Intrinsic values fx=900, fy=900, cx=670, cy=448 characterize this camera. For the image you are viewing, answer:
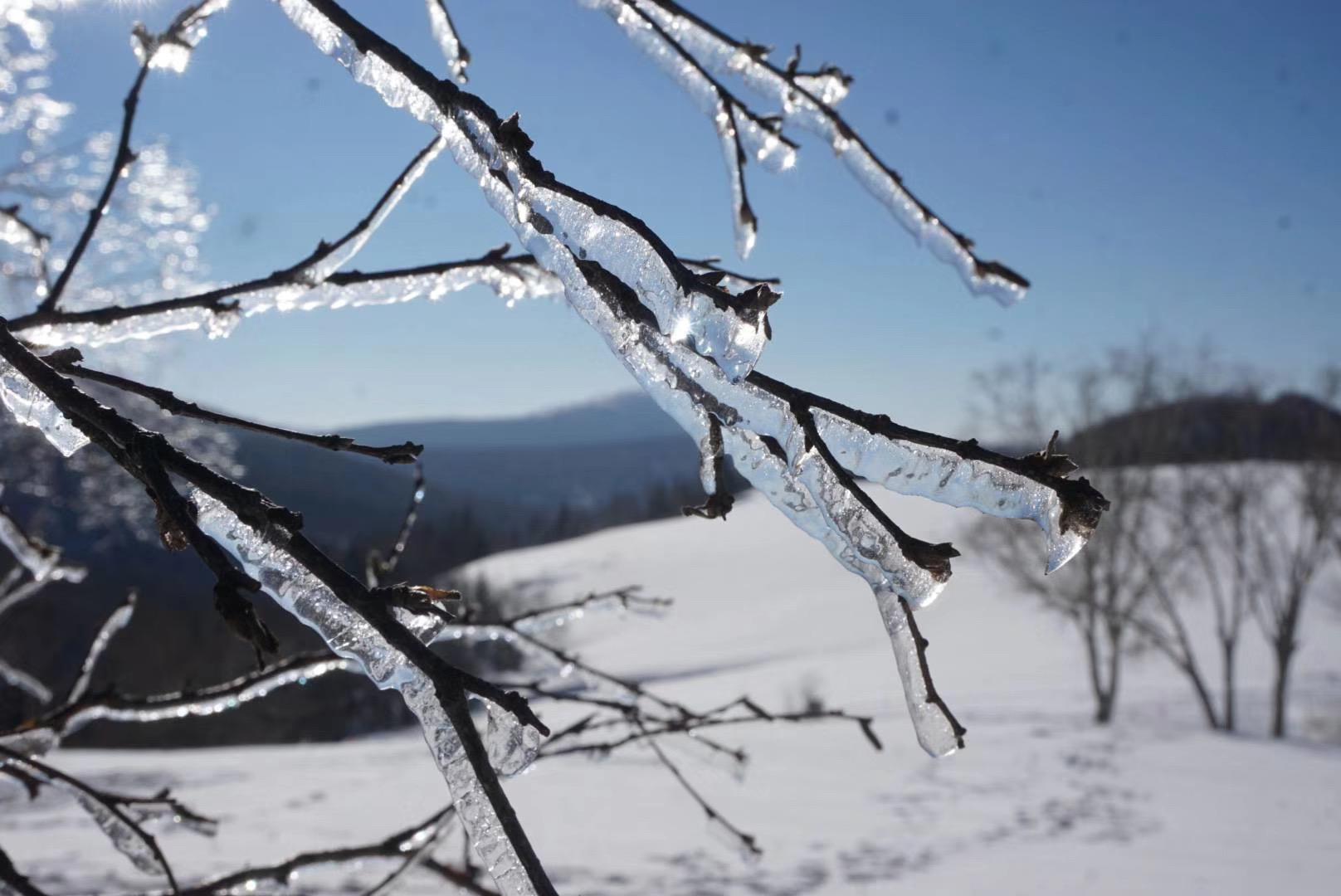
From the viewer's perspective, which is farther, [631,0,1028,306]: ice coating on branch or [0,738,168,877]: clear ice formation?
[0,738,168,877]: clear ice formation

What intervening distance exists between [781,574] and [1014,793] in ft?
97.7

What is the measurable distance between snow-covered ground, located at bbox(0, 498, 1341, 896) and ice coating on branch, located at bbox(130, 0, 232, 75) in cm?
163

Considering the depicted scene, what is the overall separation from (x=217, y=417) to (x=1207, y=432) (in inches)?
840

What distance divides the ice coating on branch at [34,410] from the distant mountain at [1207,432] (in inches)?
754

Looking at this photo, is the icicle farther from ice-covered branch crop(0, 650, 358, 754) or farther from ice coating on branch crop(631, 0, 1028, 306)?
ice coating on branch crop(631, 0, 1028, 306)

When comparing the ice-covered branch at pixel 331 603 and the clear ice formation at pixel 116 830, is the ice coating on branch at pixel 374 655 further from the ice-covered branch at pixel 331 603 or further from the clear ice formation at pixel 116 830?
the clear ice formation at pixel 116 830

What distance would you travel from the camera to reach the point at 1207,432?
61.5ft

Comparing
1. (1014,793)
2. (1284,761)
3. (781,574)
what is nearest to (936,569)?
(1014,793)

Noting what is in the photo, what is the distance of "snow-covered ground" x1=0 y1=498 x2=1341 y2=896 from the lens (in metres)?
6.77

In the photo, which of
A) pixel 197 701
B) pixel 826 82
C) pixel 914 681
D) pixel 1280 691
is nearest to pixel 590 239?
pixel 914 681

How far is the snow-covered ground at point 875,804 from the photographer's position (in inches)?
267

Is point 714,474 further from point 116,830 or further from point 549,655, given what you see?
point 116,830

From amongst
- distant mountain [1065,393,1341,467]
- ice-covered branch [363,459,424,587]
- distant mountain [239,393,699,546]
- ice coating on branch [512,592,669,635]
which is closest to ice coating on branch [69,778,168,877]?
ice-covered branch [363,459,424,587]

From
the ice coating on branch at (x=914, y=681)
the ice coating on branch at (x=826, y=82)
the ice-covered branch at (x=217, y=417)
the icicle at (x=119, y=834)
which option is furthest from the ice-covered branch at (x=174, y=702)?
the ice coating on branch at (x=826, y=82)
